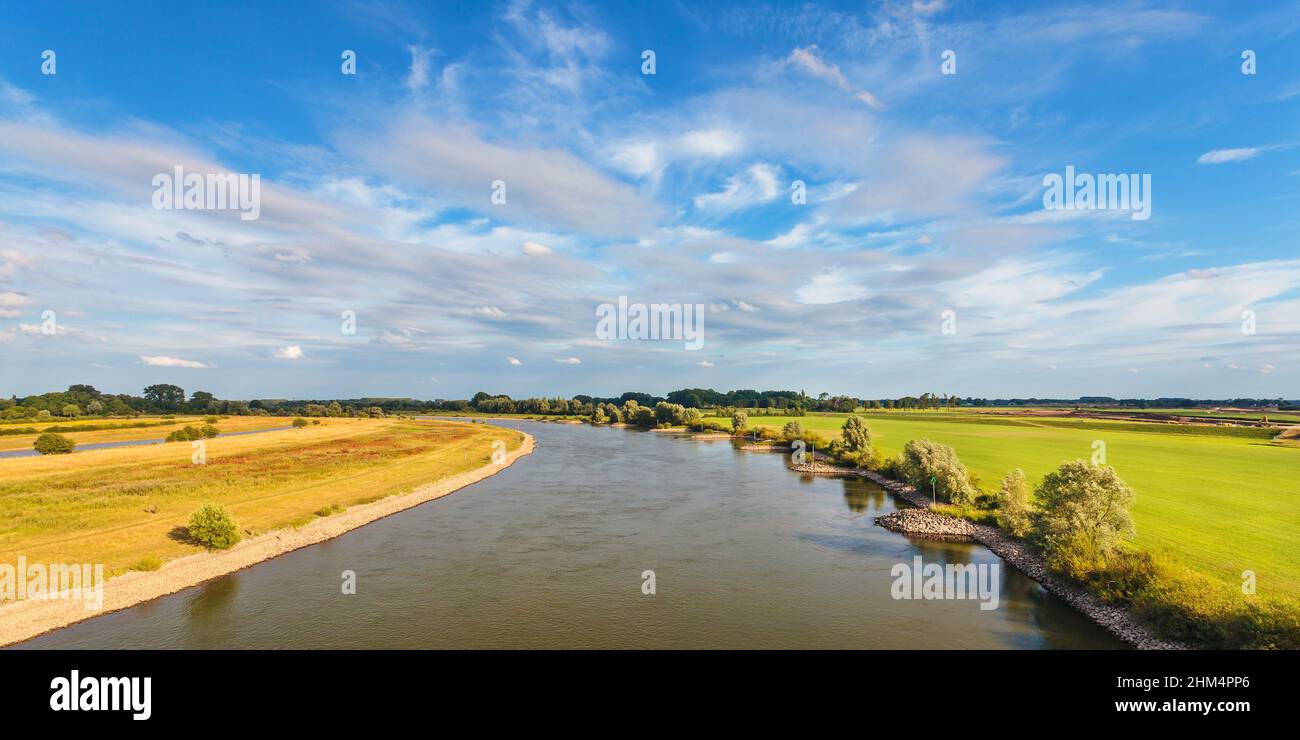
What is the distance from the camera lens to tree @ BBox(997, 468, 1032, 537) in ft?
111

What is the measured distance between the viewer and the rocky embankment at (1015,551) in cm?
2095

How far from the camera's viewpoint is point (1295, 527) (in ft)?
95.5

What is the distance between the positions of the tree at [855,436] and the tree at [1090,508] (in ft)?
150

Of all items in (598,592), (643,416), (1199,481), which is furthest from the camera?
(643,416)

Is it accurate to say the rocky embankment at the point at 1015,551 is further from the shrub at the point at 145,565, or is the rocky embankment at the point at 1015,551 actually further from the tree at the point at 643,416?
the tree at the point at 643,416

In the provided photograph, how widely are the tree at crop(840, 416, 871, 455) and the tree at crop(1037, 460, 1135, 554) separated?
150ft

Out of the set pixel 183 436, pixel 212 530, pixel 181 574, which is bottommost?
pixel 181 574

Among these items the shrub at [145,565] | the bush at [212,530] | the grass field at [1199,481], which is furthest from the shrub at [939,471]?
the shrub at [145,565]

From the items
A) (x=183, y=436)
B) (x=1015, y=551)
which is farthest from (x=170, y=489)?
(x=1015, y=551)

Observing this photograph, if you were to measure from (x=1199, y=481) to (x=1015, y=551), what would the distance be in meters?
26.0

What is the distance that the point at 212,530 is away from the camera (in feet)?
102

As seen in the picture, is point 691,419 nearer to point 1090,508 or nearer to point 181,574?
point 1090,508
